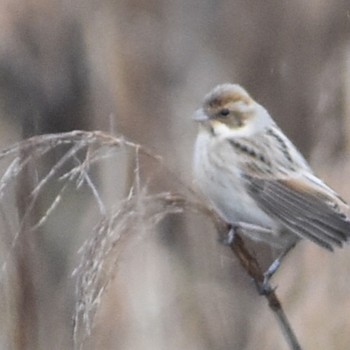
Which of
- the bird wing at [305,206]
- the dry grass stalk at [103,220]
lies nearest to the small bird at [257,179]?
the bird wing at [305,206]

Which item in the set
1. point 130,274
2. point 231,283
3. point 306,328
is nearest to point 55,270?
point 130,274

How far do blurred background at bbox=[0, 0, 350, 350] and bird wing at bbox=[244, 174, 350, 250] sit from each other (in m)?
0.55

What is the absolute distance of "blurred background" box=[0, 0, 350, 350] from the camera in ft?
9.94

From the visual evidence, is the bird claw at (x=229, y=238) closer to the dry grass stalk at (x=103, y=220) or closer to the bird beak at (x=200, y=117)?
the dry grass stalk at (x=103, y=220)

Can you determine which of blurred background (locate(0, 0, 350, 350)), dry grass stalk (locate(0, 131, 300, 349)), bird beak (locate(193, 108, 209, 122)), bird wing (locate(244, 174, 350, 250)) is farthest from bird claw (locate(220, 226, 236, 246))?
blurred background (locate(0, 0, 350, 350))

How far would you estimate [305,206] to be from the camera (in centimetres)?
224

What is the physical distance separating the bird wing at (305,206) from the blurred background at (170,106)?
546mm

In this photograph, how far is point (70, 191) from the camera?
329 cm

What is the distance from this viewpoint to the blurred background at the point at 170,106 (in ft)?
9.94

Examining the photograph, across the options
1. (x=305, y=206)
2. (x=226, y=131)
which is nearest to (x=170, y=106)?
(x=226, y=131)

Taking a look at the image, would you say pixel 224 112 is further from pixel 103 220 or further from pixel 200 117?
pixel 103 220

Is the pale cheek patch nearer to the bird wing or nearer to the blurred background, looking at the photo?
the bird wing

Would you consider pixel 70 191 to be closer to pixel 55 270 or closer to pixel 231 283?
pixel 55 270

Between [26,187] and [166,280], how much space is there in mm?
780
